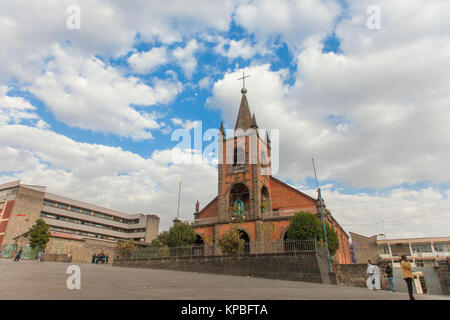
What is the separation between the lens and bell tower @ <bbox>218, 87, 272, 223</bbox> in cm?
2888

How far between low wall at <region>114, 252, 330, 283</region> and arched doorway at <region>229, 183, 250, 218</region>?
320 inches

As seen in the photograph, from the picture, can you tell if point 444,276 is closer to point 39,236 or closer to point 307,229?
point 307,229

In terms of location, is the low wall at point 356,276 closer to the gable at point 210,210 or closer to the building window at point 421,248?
the gable at point 210,210

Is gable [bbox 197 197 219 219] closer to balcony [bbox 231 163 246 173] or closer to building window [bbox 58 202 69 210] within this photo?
balcony [bbox 231 163 246 173]

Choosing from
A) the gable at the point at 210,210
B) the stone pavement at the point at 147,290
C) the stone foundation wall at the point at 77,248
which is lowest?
the stone pavement at the point at 147,290

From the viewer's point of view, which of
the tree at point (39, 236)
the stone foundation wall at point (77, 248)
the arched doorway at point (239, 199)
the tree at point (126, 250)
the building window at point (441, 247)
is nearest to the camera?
the tree at point (126, 250)

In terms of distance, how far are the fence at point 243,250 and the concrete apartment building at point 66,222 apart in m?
17.7

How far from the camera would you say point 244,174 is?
3023 centimetres

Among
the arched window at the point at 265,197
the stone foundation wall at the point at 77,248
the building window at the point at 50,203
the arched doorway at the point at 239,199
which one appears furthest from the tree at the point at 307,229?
the building window at the point at 50,203

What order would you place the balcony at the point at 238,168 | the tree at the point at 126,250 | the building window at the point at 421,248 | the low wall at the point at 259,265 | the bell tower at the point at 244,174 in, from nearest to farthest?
the low wall at the point at 259,265 < the tree at the point at 126,250 < the bell tower at the point at 244,174 < the balcony at the point at 238,168 < the building window at the point at 421,248

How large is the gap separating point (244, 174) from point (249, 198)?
262cm

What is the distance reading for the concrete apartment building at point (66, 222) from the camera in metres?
40.9

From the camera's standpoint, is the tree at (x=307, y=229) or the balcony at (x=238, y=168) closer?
the tree at (x=307, y=229)
